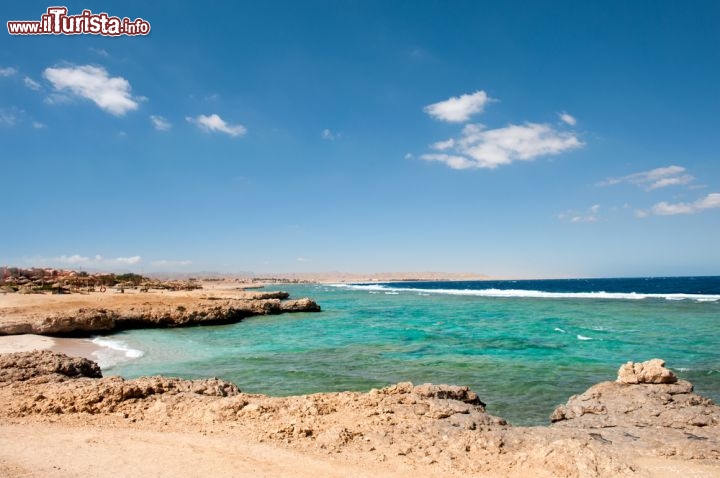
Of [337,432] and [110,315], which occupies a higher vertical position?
[337,432]

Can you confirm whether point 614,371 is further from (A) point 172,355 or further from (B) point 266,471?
(A) point 172,355

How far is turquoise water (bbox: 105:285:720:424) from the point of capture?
46.4 ft

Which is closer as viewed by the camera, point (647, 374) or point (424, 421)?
point (424, 421)

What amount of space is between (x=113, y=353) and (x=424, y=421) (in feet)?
56.3

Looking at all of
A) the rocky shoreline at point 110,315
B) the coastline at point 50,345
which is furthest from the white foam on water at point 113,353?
the rocky shoreline at point 110,315

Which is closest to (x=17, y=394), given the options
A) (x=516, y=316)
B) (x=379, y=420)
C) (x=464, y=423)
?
(x=379, y=420)

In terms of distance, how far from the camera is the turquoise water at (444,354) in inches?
556

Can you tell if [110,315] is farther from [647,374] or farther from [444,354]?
[647,374]

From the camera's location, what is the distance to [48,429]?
7520mm

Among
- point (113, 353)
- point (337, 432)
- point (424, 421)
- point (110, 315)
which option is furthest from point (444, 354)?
point (110, 315)

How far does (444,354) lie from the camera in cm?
1984

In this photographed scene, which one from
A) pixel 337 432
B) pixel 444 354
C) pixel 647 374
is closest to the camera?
pixel 337 432

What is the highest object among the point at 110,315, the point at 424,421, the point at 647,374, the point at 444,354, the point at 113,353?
the point at 647,374

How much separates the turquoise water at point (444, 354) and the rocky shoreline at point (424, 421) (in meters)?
2.59
